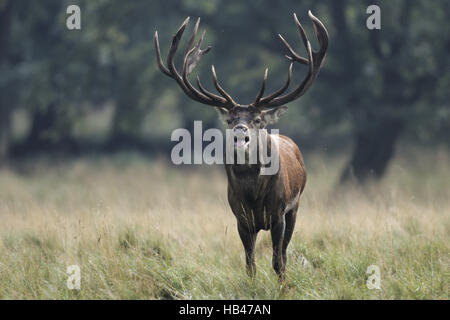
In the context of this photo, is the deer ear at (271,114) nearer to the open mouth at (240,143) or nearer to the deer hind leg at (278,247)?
the open mouth at (240,143)

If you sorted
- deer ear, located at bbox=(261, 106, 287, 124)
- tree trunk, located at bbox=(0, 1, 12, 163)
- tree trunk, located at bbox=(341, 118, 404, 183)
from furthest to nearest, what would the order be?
tree trunk, located at bbox=(0, 1, 12, 163) → tree trunk, located at bbox=(341, 118, 404, 183) → deer ear, located at bbox=(261, 106, 287, 124)

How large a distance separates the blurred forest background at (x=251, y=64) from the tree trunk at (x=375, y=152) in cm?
2

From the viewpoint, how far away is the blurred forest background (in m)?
12.6

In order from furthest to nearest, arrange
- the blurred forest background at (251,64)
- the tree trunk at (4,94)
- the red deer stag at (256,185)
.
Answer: the tree trunk at (4,94)
the blurred forest background at (251,64)
the red deer stag at (256,185)

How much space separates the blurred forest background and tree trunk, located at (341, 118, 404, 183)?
24mm

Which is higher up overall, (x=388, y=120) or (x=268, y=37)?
(x=268, y=37)

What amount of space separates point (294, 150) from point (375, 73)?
7082 millimetres

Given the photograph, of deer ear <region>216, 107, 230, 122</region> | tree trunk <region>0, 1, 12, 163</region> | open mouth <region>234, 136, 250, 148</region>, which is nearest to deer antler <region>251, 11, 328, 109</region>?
deer ear <region>216, 107, 230, 122</region>

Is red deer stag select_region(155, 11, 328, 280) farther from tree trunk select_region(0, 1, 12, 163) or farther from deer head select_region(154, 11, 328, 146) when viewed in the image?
tree trunk select_region(0, 1, 12, 163)

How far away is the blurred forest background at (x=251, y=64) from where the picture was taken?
1262cm

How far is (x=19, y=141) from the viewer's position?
1956cm

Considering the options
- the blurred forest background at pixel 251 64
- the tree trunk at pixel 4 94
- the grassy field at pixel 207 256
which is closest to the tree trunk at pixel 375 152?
the blurred forest background at pixel 251 64
